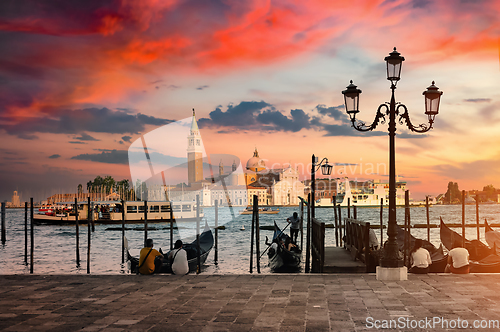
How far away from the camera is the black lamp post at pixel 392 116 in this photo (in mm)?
7965

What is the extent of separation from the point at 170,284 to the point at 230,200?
339 feet

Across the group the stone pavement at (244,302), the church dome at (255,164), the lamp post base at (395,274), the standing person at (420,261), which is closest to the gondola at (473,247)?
the standing person at (420,261)

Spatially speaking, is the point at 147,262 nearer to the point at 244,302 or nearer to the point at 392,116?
the point at 244,302

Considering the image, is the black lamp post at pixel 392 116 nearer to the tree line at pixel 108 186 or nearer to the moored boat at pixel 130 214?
the moored boat at pixel 130 214

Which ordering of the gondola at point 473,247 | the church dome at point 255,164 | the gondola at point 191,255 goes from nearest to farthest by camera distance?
the gondola at point 191,255 → the gondola at point 473,247 → the church dome at point 255,164

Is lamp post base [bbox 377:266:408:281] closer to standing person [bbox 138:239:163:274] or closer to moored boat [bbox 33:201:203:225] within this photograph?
standing person [bbox 138:239:163:274]

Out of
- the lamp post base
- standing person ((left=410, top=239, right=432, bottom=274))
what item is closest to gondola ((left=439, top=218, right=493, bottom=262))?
standing person ((left=410, top=239, right=432, bottom=274))

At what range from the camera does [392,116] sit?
8172 mm

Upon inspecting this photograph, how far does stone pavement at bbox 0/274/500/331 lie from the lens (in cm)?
525

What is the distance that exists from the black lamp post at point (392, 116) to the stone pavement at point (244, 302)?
2.07 ft

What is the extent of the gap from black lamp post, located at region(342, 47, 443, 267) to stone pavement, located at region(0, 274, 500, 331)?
2.07 feet

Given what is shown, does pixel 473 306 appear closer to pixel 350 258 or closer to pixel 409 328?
pixel 409 328

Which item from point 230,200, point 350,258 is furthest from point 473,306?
point 230,200

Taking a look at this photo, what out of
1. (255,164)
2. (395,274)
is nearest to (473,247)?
(395,274)
